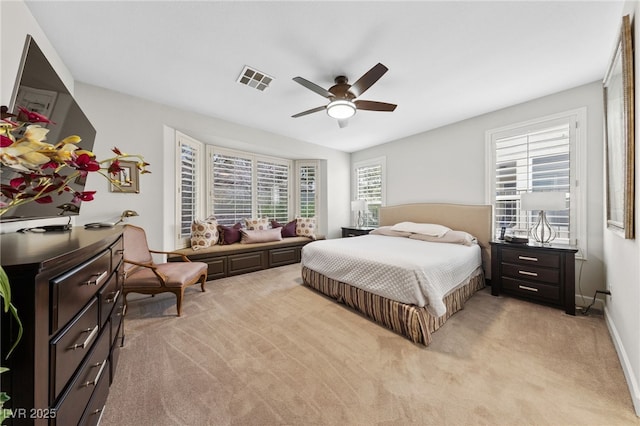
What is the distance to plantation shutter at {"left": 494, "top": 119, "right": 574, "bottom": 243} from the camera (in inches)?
110

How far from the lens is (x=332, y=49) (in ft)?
6.68

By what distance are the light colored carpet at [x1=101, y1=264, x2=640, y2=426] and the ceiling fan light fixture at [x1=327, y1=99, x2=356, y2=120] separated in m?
2.29

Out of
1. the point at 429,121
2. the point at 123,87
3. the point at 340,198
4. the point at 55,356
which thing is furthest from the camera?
the point at 340,198

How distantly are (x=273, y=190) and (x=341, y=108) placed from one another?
10.2 ft

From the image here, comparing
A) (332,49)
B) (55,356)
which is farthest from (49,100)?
(332,49)

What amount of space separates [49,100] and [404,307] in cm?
305

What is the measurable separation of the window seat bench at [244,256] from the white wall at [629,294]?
413 centimetres

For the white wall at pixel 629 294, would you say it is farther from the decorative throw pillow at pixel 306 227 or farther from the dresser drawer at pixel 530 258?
the decorative throw pillow at pixel 306 227

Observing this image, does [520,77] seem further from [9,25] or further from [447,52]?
[9,25]

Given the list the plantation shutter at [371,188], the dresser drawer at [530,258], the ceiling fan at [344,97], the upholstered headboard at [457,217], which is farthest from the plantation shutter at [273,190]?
the dresser drawer at [530,258]

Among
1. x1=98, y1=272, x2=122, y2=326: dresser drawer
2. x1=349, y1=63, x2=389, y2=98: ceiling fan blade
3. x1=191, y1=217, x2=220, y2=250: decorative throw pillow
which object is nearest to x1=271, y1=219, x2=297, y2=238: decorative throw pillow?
x1=191, y1=217, x2=220, y2=250: decorative throw pillow

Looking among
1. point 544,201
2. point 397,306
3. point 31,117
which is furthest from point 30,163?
point 544,201

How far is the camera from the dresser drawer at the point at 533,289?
2.50 meters

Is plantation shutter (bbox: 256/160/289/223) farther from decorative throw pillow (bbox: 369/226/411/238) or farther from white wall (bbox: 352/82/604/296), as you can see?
decorative throw pillow (bbox: 369/226/411/238)
